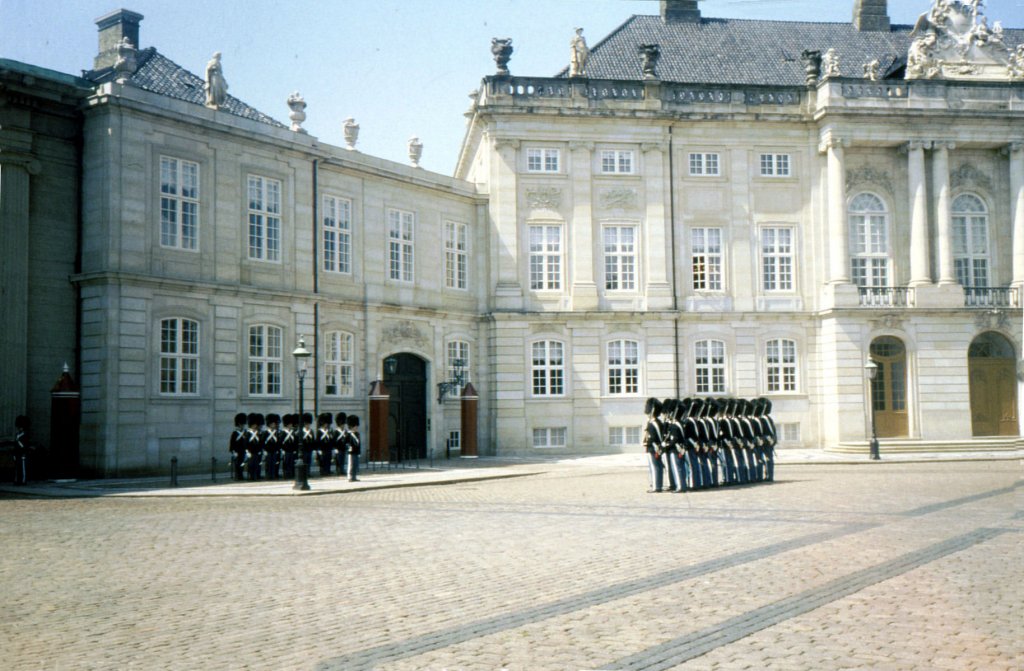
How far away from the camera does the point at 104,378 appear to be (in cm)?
2745

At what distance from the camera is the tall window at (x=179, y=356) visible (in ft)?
95.1

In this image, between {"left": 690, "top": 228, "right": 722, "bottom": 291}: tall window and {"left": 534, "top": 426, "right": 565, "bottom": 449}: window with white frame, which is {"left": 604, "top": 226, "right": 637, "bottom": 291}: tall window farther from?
{"left": 534, "top": 426, "right": 565, "bottom": 449}: window with white frame

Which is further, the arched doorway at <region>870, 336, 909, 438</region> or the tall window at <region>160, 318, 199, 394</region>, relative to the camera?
the arched doorway at <region>870, 336, 909, 438</region>

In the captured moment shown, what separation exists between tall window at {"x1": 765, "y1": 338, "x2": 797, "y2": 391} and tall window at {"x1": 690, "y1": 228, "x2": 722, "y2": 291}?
3226mm

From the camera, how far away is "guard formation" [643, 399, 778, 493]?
2264 cm

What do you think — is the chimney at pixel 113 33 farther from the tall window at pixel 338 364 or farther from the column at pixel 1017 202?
the column at pixel 1017 202

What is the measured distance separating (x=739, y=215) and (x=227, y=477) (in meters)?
23.6

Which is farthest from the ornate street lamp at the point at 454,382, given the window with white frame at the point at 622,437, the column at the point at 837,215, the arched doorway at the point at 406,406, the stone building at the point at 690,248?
the column at the point at 837,215

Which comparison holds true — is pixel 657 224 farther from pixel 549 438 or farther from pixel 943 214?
pixel 943 214

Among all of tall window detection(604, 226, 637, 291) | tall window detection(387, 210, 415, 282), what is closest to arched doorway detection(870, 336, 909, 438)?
tall window detection(604, 226, 637, 291)

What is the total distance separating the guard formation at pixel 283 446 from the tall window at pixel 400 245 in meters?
9.20

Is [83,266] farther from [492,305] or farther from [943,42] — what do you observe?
[943,42]

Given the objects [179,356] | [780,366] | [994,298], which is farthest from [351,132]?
[994,298]

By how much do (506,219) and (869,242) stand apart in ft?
49.0
